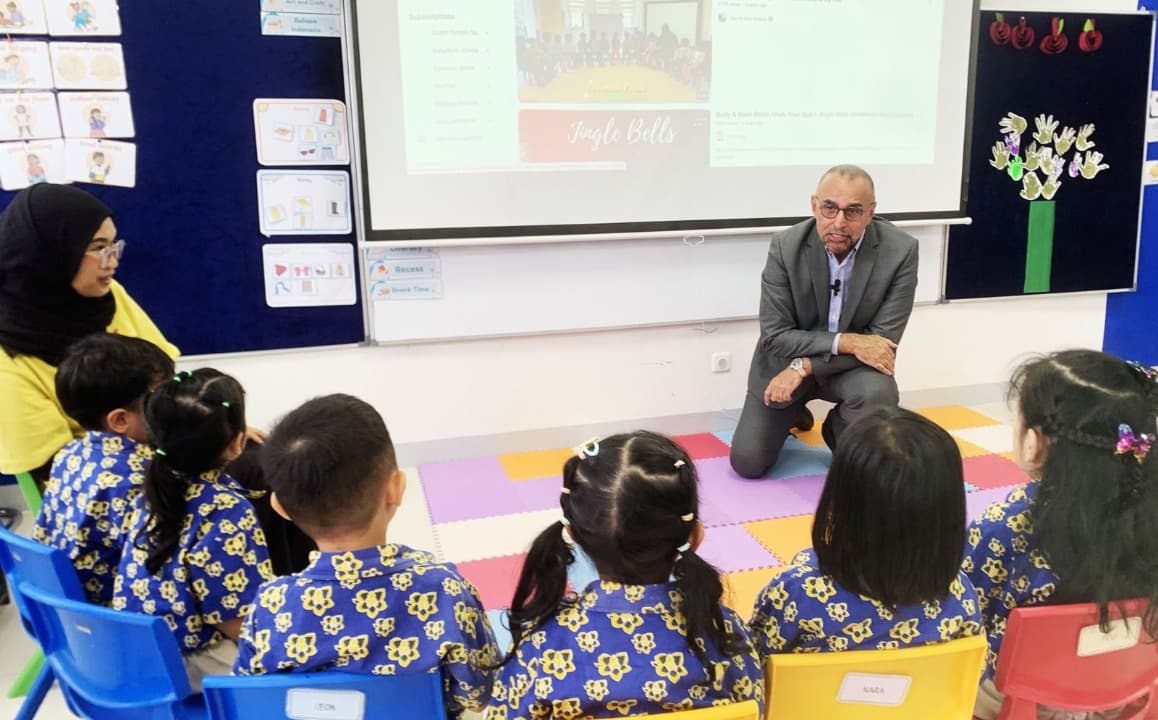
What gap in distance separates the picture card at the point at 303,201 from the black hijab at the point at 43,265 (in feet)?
3.30

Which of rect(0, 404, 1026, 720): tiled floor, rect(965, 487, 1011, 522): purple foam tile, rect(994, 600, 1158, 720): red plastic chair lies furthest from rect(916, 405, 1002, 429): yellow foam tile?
rect(994, 600, 1158, 720): red plastic chair

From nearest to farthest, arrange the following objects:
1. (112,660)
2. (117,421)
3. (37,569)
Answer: (112,660)
(37,569)
(117,421)

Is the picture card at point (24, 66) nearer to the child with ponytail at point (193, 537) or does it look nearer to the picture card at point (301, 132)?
the picture card at point (301, 132)

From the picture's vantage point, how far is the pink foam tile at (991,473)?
319 cm

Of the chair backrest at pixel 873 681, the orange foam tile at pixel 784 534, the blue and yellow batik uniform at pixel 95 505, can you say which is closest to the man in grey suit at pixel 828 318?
the orange foam tile at pixel 784 534

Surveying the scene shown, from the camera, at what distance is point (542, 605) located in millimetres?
1155

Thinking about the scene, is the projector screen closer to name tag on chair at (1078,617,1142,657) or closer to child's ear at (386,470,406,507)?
child's ear at (386,470,406,507)

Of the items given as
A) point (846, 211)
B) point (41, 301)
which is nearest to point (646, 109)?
point (846, 211)

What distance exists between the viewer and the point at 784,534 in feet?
9.20

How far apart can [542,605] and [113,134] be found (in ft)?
8.49

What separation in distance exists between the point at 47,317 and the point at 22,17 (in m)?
1.37

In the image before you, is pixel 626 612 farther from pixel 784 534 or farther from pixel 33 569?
pixel 784 534

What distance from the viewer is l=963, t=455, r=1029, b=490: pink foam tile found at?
3.19m

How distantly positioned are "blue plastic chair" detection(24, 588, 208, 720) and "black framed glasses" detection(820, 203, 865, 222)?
2572 mm
